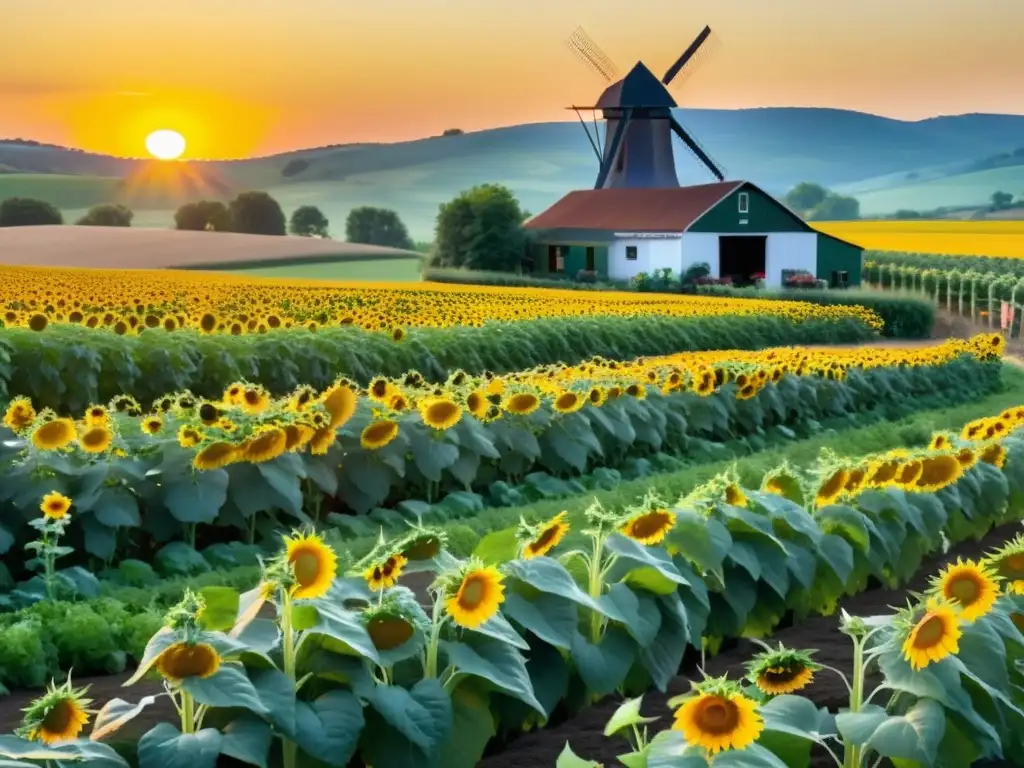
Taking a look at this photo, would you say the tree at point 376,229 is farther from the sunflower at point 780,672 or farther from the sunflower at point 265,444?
the sunflower at point 780,672

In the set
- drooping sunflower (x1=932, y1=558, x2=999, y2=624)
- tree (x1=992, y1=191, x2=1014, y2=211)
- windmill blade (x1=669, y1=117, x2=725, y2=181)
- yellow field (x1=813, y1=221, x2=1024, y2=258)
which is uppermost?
windmill blade (x1=669, y1=117, x2=725, y2=181)

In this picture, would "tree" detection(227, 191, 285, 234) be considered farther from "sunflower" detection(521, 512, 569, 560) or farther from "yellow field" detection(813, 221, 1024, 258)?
"sunflower" detection(521, 512, 569, 560)

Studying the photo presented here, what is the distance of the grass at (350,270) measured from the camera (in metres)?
46.9

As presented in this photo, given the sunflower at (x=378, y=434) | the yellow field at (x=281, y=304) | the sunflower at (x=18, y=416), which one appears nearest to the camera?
the sunflower at (x=18, y=416)

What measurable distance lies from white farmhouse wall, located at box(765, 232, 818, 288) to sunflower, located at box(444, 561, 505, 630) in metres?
38.2

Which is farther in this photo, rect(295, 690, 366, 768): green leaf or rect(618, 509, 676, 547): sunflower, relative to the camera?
rect(618, 509, 676, 547): sunflower

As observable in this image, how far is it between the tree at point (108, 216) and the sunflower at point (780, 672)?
62126 mm

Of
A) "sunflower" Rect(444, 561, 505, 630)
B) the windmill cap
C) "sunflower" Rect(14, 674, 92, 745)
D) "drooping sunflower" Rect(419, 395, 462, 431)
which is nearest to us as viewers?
"sunflower" Rect(14, 674, 92, 745)

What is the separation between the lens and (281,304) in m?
23.9

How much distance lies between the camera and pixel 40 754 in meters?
2.97

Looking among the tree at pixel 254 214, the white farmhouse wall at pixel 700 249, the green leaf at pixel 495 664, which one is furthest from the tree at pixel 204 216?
the green leaf at pixel 495 664

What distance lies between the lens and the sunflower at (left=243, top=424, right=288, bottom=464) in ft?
22.6

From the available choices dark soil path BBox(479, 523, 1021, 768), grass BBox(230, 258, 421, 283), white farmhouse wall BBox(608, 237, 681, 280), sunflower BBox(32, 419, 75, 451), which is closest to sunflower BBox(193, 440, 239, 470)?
sunflower BBox(32, 419, 75, 451)

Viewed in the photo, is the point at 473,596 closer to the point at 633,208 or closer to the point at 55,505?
the point at 55,505
